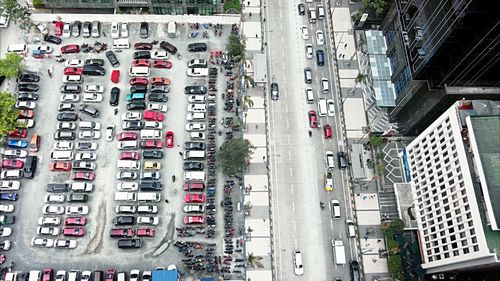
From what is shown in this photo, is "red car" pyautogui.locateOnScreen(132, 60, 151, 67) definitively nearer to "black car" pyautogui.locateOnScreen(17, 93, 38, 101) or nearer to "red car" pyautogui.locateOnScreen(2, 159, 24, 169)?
"black car" pyautogui.locateOnScreen(17, 93, 38, 101)

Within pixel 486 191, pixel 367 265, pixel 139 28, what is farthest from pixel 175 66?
pixel 486 191

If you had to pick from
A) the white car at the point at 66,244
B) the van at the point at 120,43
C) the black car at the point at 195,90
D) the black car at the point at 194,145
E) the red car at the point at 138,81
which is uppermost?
the van at the point at 120,43

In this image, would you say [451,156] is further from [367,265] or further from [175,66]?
[175,66]

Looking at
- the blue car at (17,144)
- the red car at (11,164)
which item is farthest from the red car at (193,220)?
the blue car at (17,144)

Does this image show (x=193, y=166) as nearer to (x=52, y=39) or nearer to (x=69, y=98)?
(x=69, y=98)

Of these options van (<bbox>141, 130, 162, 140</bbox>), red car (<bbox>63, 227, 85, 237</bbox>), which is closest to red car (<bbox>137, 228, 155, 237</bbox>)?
red car (<bbox>63, 227, 85, 237</bbox>)

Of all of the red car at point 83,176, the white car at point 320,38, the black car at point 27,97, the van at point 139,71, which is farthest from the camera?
the white car at point 320,38

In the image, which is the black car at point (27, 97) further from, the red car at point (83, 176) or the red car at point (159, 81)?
the red car at point (159, 81)
